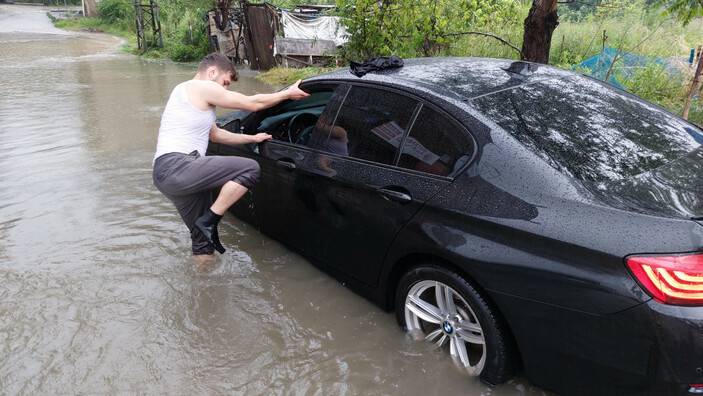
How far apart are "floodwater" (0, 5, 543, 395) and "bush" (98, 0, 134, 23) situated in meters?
45.1

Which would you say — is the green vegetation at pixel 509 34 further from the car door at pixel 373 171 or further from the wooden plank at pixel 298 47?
the car door at pixel 373 171

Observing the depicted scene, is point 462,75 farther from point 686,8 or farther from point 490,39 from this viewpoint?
point 490,39

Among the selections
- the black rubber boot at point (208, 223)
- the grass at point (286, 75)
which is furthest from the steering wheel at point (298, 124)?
the grass at point (286, 75)

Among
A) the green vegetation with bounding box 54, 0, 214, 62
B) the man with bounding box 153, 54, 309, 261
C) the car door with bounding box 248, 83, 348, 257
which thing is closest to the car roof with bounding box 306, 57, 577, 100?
the car door with bounding box 248, 83, 348, 257

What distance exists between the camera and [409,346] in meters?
3.10

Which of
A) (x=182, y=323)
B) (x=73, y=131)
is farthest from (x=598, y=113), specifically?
(x=73, y=131)

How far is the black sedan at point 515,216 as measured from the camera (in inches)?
77.9

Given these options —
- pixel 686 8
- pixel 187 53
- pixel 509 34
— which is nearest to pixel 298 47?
pixel 509 34

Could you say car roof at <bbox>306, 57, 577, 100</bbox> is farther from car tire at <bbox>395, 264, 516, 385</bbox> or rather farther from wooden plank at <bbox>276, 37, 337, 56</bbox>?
A: wooden plank at <bbox>276, 37, 337, 56</bbox>

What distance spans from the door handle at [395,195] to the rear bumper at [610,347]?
693mm

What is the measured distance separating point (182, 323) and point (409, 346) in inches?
61.2

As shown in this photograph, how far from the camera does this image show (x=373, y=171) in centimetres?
302

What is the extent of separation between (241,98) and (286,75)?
12.2 metres

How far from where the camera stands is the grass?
1466 centimetres
